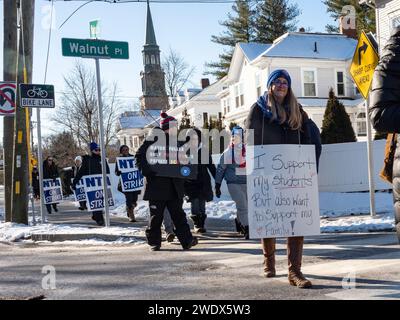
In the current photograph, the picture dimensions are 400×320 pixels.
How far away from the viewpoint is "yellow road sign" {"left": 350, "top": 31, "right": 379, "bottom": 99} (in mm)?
8773

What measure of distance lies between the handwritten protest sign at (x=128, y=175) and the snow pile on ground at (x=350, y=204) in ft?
14.6

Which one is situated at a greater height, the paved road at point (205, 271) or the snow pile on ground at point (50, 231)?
the snow pile on ground at point (50, 231)

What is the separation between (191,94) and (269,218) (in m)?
50.5

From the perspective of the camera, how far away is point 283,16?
5138 centimetres

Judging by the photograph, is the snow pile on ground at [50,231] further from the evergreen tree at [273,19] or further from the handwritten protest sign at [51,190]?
the evergreen tree at [273,19]

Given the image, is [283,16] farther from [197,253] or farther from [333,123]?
[197,253]

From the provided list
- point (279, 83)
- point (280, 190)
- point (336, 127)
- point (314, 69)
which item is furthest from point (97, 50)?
point (314, 69)

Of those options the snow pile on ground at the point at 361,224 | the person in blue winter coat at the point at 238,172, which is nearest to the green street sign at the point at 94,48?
the person in blue winter coat at the point at 238,172

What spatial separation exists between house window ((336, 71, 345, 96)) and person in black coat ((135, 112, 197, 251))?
26035mm

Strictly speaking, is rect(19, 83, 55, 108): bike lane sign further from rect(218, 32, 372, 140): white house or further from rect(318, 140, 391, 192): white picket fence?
rect(218, 32, 372, 140): white house

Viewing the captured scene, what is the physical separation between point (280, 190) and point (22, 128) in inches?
311

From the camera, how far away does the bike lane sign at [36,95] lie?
10797mm

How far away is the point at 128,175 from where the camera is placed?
12.5 m

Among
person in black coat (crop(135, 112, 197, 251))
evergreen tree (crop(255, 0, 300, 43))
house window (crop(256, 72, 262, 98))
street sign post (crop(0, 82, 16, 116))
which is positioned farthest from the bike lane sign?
evergreen tree (crop(255, 0, 300, 43))
